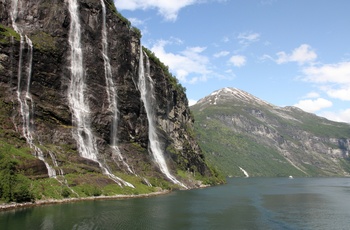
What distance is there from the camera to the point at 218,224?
46.8 m

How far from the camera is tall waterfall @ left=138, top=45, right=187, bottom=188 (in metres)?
100

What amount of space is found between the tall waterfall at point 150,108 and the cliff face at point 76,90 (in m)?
2.08

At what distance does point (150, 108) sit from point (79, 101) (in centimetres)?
3316

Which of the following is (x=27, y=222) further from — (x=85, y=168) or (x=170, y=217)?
(x=85, y=168)

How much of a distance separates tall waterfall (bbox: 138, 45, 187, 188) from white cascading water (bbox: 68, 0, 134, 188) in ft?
81.7

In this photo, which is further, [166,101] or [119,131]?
[166,101]

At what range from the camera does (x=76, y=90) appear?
82062 millimetres

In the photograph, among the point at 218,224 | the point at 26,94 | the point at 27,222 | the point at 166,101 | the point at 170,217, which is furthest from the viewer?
the point at 166,101

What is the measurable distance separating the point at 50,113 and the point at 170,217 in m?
38.2

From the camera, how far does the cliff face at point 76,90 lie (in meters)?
70.1

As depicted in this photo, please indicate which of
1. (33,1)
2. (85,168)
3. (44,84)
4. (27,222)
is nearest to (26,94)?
(44,84)

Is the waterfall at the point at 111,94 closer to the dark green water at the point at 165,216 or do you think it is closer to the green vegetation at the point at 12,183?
the dark green water at the point at 165,216

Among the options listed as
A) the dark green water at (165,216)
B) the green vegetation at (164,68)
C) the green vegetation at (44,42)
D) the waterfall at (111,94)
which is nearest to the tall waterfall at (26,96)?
the green vegetation at (44,42)

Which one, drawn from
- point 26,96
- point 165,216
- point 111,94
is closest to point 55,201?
point 165,216
